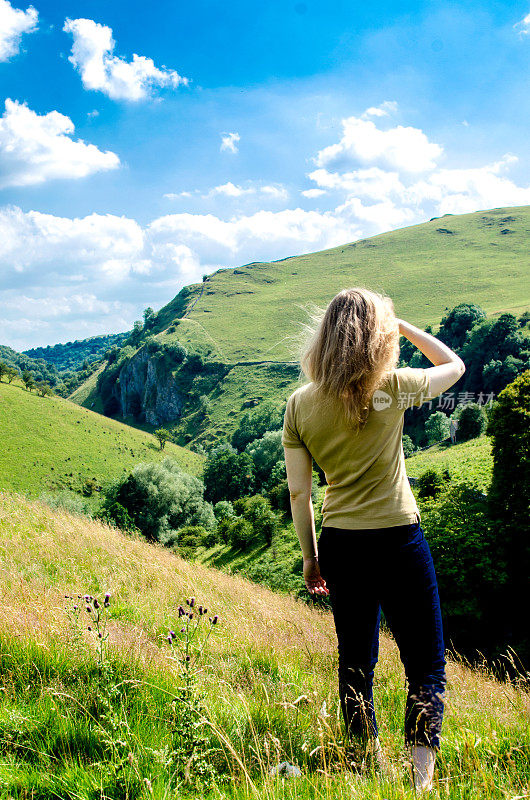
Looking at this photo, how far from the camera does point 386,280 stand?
122062mm

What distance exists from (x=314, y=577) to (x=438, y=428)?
55313 millimetres

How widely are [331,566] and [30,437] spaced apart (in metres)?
74.0

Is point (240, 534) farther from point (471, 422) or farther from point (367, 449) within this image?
point (367, 449)

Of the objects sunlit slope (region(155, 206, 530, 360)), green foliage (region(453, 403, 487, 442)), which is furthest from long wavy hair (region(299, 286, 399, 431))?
sunlit slope (region(155, 206, 530, 360))

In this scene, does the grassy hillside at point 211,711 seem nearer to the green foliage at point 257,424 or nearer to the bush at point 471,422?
the bush at point 471,422

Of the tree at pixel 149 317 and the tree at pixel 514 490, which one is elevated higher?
the tree at pixel 149 317

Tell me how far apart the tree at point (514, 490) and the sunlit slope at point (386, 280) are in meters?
74.9

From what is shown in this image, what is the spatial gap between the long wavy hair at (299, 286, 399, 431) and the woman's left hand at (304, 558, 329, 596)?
0.87 metres

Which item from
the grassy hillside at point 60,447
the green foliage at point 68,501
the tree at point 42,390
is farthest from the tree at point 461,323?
the tree at point 42,390

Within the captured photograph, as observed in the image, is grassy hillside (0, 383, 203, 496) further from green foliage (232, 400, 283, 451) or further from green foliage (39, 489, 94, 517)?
green foliage (232, 400, 283, 451)

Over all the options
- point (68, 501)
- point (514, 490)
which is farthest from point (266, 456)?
point (514, 490)

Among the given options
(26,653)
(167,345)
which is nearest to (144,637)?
(26,653)

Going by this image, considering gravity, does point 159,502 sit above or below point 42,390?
below

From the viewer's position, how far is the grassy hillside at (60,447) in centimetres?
6022
